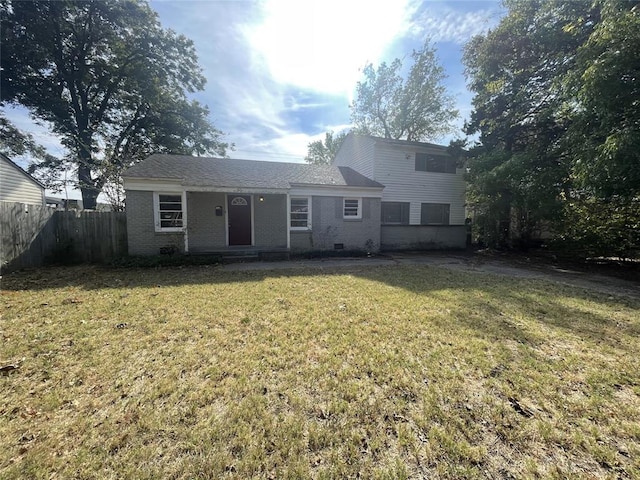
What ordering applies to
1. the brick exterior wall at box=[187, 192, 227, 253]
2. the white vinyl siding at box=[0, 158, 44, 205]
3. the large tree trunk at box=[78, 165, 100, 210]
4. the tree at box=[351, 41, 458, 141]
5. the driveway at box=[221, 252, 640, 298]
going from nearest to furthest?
the driveway at box=[221, 252, 640, 298] < the brick exterior wall at box=[187, 192, 227, 253] < the white vinyl siding at box=[0, 158, 44, 205] < the large tree trunk at box=[78, 165, 100, 210] < the tree at box=[351, 41, 458, 141]

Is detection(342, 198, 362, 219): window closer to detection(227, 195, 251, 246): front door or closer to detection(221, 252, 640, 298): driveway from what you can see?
detection(221, 252, 640, 298): driveway

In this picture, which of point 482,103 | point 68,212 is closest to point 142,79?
point 68,212

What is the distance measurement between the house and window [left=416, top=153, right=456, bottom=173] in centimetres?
1902

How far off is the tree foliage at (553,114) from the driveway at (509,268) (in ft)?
8.51

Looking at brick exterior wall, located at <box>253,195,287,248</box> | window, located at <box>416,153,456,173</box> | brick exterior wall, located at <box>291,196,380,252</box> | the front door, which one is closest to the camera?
the front door

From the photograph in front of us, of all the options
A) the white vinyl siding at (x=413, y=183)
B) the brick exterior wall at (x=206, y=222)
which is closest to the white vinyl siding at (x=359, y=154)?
the white vinyl siding at (x=413, y=183)

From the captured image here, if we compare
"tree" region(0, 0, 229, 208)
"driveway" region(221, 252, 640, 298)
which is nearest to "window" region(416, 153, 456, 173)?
"driveway" region(221, 252, 640, 298)

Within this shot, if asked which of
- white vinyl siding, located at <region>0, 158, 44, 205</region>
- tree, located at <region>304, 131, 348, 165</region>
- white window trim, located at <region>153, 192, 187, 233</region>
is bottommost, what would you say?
white window trim, located at <region>153, 192, 187, 233</region>

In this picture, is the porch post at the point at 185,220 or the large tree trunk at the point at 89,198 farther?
the large tree trunk at the point at 89,198

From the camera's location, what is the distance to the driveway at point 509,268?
755cm

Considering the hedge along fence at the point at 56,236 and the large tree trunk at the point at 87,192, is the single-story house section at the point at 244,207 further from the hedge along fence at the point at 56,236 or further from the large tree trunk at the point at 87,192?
the large tree trunk at the point at 87,192

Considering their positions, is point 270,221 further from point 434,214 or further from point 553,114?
point 553,114

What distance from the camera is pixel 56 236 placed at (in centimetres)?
958

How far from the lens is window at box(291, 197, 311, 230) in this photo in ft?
40.1
